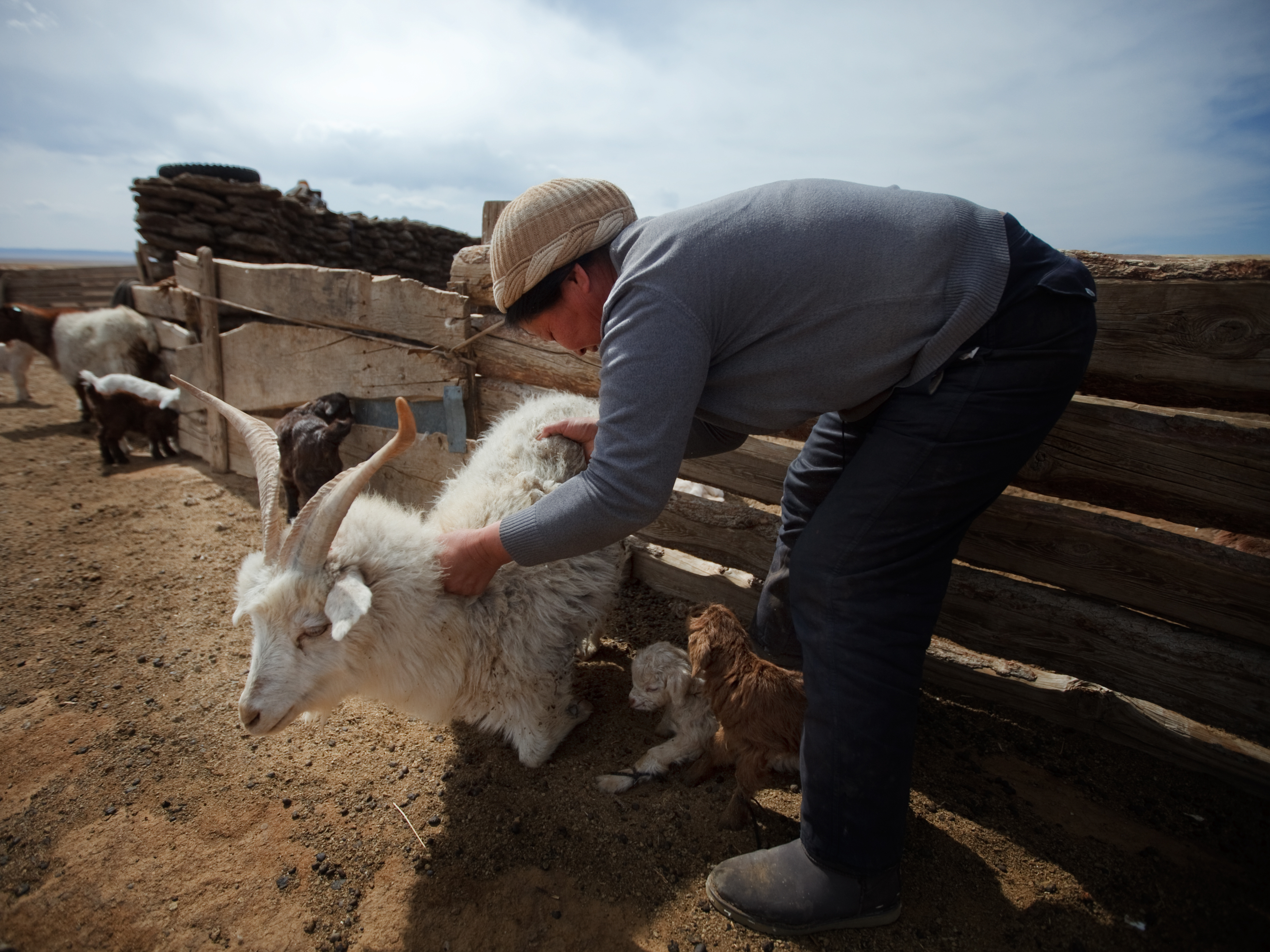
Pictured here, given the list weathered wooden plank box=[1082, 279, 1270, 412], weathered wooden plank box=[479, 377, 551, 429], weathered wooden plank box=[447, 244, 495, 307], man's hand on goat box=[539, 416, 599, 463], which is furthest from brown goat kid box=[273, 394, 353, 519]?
weathered wooden plank box=[1082, 279, 1270, 412]

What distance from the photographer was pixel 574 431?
9.86 ft

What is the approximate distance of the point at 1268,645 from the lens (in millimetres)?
2363

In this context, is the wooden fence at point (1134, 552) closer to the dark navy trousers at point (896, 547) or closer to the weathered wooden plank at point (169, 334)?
the dark navy trousers at point (896, 547)

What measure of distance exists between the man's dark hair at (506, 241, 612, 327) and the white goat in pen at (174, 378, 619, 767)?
0.51 metres

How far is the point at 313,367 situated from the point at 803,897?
5.15 metres

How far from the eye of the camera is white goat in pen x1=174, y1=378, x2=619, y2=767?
2283mm

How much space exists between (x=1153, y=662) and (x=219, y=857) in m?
3.68

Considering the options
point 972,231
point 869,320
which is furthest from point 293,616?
point 972,231

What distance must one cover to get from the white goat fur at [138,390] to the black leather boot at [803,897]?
798cm

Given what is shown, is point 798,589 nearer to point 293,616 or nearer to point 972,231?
point 972,231

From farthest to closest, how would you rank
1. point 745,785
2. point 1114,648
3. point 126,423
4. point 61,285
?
1. point 61,285
2. point 126,423
3. point 1114,648
4. point 745,785

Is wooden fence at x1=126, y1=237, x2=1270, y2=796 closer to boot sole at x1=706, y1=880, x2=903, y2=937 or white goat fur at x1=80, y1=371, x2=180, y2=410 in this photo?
boot sole at x1=706, y1=880, x2=903, y2=937

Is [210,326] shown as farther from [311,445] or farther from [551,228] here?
[551,228]

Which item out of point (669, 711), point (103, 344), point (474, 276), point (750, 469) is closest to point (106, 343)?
point (103, 344)
